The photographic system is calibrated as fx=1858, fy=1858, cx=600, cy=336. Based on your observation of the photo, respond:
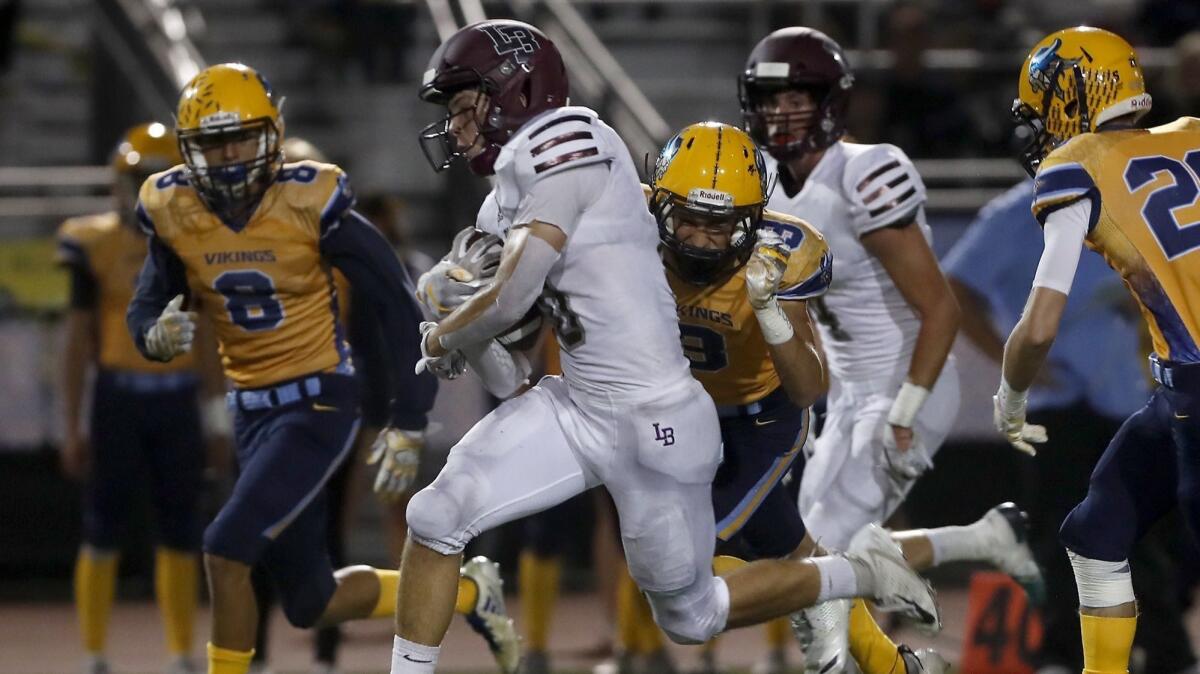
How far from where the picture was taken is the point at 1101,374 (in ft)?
20.9

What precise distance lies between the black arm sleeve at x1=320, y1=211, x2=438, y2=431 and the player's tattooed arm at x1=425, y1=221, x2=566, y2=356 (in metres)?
1.05

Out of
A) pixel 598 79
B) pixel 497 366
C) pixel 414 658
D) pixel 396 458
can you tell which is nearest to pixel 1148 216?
pixel 497 366

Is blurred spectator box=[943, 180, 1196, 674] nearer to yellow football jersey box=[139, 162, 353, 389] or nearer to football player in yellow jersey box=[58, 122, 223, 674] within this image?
yellow football jersey box=[139, 162, 353, 389]

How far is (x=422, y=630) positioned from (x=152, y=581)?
190 inches

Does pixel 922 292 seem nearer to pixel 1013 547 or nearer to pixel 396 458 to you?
pixel 1013 547

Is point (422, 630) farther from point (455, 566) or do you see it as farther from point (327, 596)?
point (327, 596)

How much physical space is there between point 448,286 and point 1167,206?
69.3 inches

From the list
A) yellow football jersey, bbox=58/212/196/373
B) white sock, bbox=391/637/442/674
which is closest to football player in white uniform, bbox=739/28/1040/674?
white sock, bbox=391/637/442/674

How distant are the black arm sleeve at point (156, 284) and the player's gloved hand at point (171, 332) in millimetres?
144

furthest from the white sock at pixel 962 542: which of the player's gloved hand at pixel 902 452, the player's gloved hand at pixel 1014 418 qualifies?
the player's gloved hand at pixel 1014 418

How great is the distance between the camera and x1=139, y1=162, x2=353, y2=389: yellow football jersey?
17.6 feet

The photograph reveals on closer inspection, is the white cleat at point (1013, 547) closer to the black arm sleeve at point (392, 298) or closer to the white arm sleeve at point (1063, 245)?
the white arm sleeve at point (1063, 245)

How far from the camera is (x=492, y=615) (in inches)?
224

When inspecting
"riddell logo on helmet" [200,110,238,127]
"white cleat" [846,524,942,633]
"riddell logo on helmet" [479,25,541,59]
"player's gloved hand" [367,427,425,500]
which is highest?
"riddell logo on helmet" [479,25,541,59]
